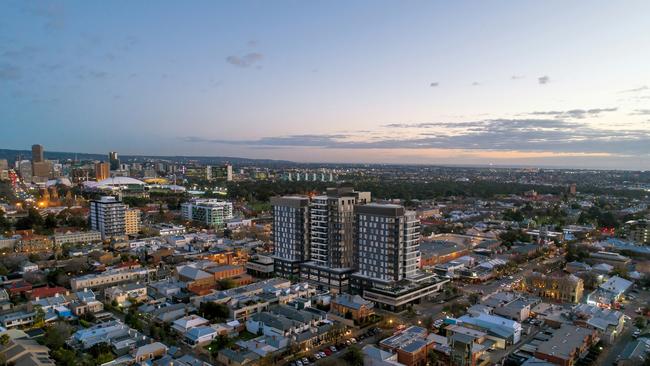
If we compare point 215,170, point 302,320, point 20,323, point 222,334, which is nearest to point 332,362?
point 302,320

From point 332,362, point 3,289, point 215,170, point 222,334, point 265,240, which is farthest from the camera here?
point 215,170

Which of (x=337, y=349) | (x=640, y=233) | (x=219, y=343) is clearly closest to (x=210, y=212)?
(x=219, y=343)

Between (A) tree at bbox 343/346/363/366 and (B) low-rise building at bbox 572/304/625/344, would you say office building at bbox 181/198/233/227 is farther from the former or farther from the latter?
(B) low-rise building at bbox 572/304/625/344

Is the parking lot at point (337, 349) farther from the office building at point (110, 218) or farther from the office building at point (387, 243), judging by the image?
the office building at point (110, 218)

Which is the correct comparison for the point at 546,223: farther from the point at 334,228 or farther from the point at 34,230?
the point at 34,230

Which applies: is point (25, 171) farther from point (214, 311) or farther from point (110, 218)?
point (214, 311)

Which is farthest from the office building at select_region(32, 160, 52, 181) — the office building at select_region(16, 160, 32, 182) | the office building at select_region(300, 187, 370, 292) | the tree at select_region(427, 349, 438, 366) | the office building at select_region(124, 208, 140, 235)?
the tree at select_region(427, 349, 438, 366)
